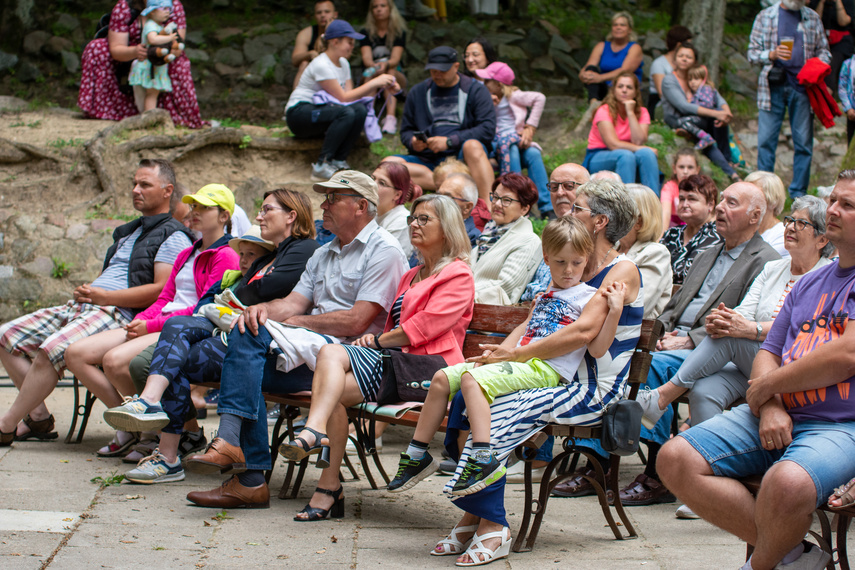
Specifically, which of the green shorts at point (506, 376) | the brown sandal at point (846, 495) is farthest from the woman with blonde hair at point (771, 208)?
the brown sandal at point (846, 495)

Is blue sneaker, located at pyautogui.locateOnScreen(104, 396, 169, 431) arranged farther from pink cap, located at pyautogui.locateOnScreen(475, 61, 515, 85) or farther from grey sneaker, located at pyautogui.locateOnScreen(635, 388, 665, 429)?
pink cap, located at pyautogui.locateOnScreen(475, 61, 515, 85)

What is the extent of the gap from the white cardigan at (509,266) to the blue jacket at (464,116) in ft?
8.06

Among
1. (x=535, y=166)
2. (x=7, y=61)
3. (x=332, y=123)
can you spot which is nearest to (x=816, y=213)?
(x=535, y=166)

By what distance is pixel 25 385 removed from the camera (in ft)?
16.1

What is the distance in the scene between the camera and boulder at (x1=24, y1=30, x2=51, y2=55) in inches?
458

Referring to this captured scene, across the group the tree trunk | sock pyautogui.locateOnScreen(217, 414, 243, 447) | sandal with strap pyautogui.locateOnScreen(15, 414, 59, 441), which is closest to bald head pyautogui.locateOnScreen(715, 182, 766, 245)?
sock pyautogui.locateOnScreen(217, 414, 243, 447)

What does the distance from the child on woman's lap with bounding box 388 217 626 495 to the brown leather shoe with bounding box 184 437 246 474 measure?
2.62 feet

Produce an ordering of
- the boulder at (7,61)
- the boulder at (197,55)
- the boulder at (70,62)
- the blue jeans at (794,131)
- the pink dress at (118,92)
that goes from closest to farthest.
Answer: the blue jeans at (794,131)
the pink dress at (118,92)
the boulder at (7,61)
the boulder at (70,62)
the boulder at (197,55)

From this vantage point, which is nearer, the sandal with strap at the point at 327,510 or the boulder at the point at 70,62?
the sandal with strap at the point at 327,510

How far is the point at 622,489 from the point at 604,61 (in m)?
7.05

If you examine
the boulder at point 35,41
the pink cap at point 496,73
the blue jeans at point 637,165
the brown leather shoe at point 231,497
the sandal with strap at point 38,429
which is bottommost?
the sandal with strap at point 38,429

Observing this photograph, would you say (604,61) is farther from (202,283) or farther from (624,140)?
(202,283)

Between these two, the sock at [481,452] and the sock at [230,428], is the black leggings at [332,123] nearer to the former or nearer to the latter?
the sock at [230,428]

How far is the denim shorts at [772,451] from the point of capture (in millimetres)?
2570
